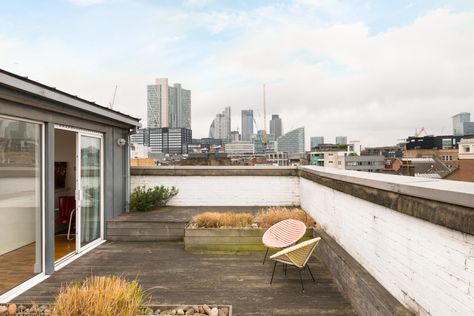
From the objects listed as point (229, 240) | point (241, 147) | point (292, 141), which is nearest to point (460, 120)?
point (292, 141)

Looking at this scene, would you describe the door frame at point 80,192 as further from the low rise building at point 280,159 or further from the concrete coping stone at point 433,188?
the low rise building at point 280,159

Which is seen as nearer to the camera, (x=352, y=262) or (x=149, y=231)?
(x=352, y=262)

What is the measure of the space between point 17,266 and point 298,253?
4238mm

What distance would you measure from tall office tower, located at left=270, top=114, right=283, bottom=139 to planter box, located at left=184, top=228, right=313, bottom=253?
17633cm

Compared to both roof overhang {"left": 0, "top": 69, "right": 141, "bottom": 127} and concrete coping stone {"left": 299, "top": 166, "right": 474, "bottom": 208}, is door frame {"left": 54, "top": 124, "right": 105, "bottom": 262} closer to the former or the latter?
roof overhang {"left": 0, "top": 69, "right": 141, "bottom": 127}

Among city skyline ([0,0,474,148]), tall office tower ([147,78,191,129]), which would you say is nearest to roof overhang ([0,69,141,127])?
city skyline ([0,0,474,148])

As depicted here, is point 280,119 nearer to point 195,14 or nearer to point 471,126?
point 471,126

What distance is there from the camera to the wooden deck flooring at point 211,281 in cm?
386

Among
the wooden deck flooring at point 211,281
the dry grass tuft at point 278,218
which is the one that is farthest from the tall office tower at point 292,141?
the wooden deck flooring at point 211,281

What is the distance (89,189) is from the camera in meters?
6.53

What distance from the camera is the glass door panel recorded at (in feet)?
20.4

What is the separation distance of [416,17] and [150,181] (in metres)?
17.6

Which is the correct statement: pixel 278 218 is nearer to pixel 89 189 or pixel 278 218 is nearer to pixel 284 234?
pixel 284 234

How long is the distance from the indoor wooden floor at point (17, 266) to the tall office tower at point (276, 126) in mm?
177946
